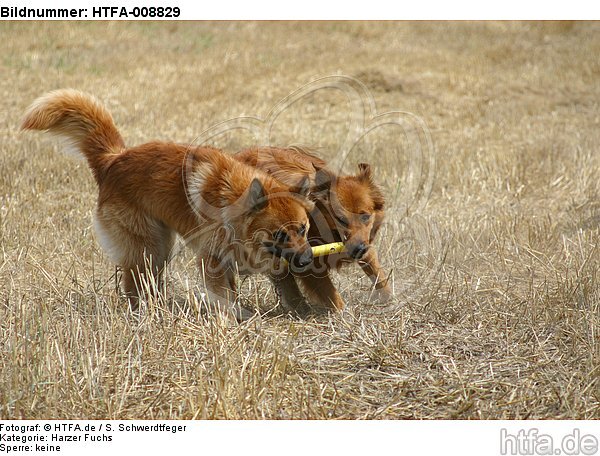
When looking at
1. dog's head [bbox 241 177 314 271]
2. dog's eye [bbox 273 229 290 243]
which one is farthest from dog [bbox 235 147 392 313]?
dog's eye [bbox 273 229 290 243]

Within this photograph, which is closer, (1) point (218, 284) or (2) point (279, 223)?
(2) point (279, 223)

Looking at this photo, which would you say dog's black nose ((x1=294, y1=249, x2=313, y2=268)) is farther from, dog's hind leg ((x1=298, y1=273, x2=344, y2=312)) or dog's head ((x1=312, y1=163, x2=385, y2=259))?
dog's hind leg ((x1=298, y1=273, x2=344, y2=312))

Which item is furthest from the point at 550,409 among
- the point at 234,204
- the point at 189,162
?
the point at 189,162

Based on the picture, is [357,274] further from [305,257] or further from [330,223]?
[305,257]

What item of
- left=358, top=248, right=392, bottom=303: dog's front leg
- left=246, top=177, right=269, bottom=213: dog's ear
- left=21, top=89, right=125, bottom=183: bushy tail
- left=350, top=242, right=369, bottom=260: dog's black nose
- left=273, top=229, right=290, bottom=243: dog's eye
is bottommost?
left=358, top=248, right=392, bottom=303: dog's front leg

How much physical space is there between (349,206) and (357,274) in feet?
4.02

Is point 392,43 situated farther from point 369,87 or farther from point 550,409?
point 550,409

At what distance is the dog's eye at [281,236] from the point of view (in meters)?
5.32

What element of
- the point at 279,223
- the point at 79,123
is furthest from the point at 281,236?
the point at 79,123

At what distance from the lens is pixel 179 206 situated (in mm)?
5742

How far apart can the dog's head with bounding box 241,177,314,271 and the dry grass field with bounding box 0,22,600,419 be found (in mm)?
568

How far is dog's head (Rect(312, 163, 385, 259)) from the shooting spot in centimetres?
557

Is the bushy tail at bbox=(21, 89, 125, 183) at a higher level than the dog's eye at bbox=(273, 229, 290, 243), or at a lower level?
higher
